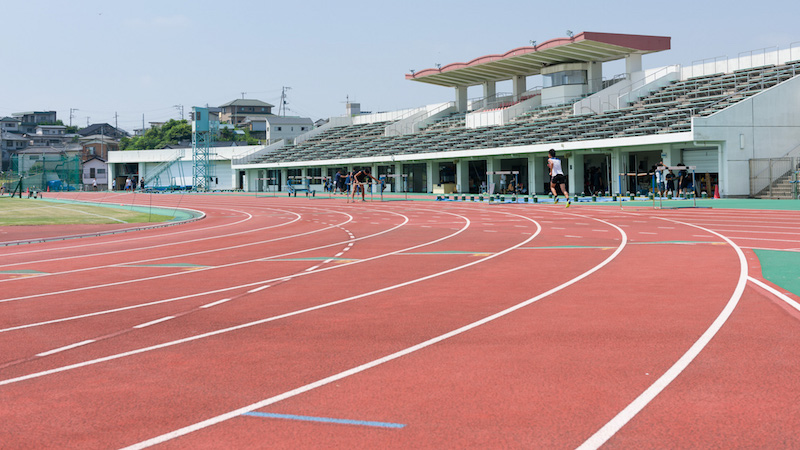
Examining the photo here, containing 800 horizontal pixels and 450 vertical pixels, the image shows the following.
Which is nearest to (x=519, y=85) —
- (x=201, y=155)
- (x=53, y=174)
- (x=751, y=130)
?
(x=751, y=130)

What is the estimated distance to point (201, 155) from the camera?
89250mm

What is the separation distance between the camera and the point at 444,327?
7.11 meters

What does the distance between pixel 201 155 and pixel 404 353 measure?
3421 inches

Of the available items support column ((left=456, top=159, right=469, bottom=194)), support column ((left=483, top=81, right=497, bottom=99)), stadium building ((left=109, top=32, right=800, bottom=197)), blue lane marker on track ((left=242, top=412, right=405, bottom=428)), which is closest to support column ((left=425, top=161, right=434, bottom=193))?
stadium building ((left=109, top=32, right=800, bottom=197))

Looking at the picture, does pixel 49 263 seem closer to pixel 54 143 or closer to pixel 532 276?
pixel 532 276

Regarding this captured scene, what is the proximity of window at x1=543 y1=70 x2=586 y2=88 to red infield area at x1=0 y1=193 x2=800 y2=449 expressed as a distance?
1727 inches

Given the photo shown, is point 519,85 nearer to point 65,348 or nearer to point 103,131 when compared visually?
point 65,348

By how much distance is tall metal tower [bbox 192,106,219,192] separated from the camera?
85075mm

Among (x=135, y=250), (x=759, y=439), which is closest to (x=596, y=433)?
(x=759, y=439)

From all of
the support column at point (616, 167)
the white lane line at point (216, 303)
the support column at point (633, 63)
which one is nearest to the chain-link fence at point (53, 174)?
the support column at point (633, 63)

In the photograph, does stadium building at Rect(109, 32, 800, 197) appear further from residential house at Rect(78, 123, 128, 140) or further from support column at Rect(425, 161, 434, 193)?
residential house at Rect(78, 123, 128, 140)

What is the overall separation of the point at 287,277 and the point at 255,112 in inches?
5763

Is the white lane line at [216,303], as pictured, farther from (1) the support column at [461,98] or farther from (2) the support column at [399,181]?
(1) the support column at [461,98]

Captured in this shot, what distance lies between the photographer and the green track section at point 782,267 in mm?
9289
